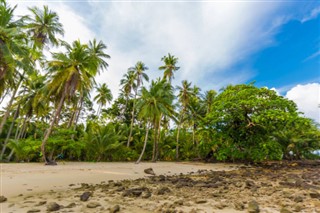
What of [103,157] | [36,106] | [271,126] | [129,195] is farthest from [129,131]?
[129,195]

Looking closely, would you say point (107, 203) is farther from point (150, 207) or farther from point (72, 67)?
point (72, 67)

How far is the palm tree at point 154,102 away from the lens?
65.2 feet

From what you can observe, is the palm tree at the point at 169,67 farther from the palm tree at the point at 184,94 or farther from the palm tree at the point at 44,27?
the palm tree at the point at 44,27

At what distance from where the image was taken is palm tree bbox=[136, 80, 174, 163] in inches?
782

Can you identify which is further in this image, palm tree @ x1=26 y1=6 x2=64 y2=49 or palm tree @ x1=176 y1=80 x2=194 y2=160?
palm tree @ x1=176 y1=80 x2=194 y2=160

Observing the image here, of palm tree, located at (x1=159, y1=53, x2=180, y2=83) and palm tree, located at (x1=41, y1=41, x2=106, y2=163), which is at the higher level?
palm tree, located at (x1=159, y1=53, x2=180, y2=83)

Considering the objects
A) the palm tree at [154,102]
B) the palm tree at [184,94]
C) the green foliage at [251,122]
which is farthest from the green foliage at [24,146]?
the palm tree at [184,94]

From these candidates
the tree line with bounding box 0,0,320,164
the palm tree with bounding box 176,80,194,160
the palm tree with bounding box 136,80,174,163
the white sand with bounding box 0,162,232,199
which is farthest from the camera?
the palm tree with bounding box 176,80,194,160

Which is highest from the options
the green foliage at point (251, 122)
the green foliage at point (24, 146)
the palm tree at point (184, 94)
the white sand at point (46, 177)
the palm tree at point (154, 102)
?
the palm tree at point (184, 94)

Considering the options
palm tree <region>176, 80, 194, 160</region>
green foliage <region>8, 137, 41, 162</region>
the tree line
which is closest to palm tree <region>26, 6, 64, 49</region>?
the tree line

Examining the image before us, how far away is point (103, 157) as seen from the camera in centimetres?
2138

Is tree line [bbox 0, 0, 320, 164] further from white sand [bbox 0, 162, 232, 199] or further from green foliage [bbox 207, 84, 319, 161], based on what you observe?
white sand [bbox 0, 162, 232, 199]

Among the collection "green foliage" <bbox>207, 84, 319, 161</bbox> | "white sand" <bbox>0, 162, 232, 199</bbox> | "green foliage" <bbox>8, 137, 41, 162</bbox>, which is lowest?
"white sand" <bbox>0, 162, 232, 199</bbox>

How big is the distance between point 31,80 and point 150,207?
21227 millimetres
